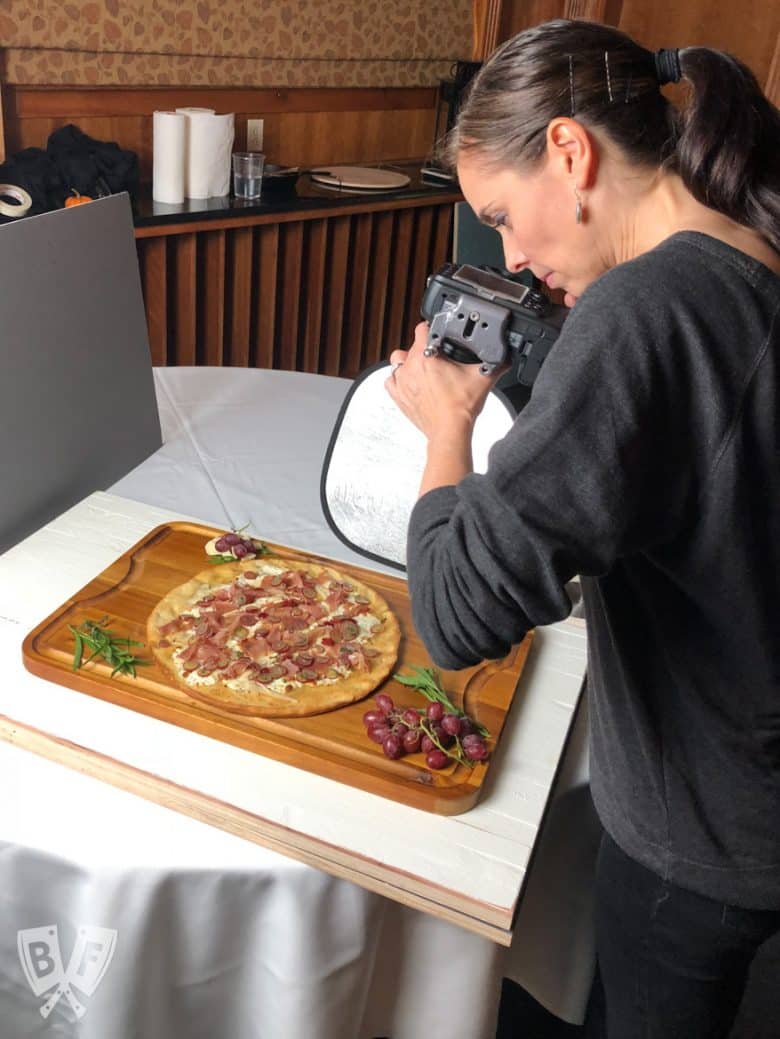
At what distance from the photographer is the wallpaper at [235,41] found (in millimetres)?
2404

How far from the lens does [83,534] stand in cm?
124

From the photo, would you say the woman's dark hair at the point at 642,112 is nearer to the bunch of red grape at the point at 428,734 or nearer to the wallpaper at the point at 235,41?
the bunch of red grape at the point at 428,734

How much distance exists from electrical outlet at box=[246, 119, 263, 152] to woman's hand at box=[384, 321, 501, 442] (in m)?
2.24

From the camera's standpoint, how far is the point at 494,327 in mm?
955

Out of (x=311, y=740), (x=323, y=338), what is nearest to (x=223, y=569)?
(x=311, y=740)

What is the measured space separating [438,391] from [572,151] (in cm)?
26

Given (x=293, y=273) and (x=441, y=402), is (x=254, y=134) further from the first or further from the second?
(x=441, y=402)

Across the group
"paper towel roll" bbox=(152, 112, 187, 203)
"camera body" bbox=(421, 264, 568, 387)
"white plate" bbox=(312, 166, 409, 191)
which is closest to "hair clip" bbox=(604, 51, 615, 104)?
"camera body" bbox=(421, 264, 568, 387)

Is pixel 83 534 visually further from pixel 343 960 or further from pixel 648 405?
pixel 648 405

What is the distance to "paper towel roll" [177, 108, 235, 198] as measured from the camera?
2.56 m

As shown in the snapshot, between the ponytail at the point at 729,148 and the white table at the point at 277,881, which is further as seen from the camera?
the white table at the point at 277,881

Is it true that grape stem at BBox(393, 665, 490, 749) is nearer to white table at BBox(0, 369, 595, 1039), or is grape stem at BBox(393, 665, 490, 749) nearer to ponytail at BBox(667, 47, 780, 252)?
A: white table at BBox(0, 369, 595, 1039)
